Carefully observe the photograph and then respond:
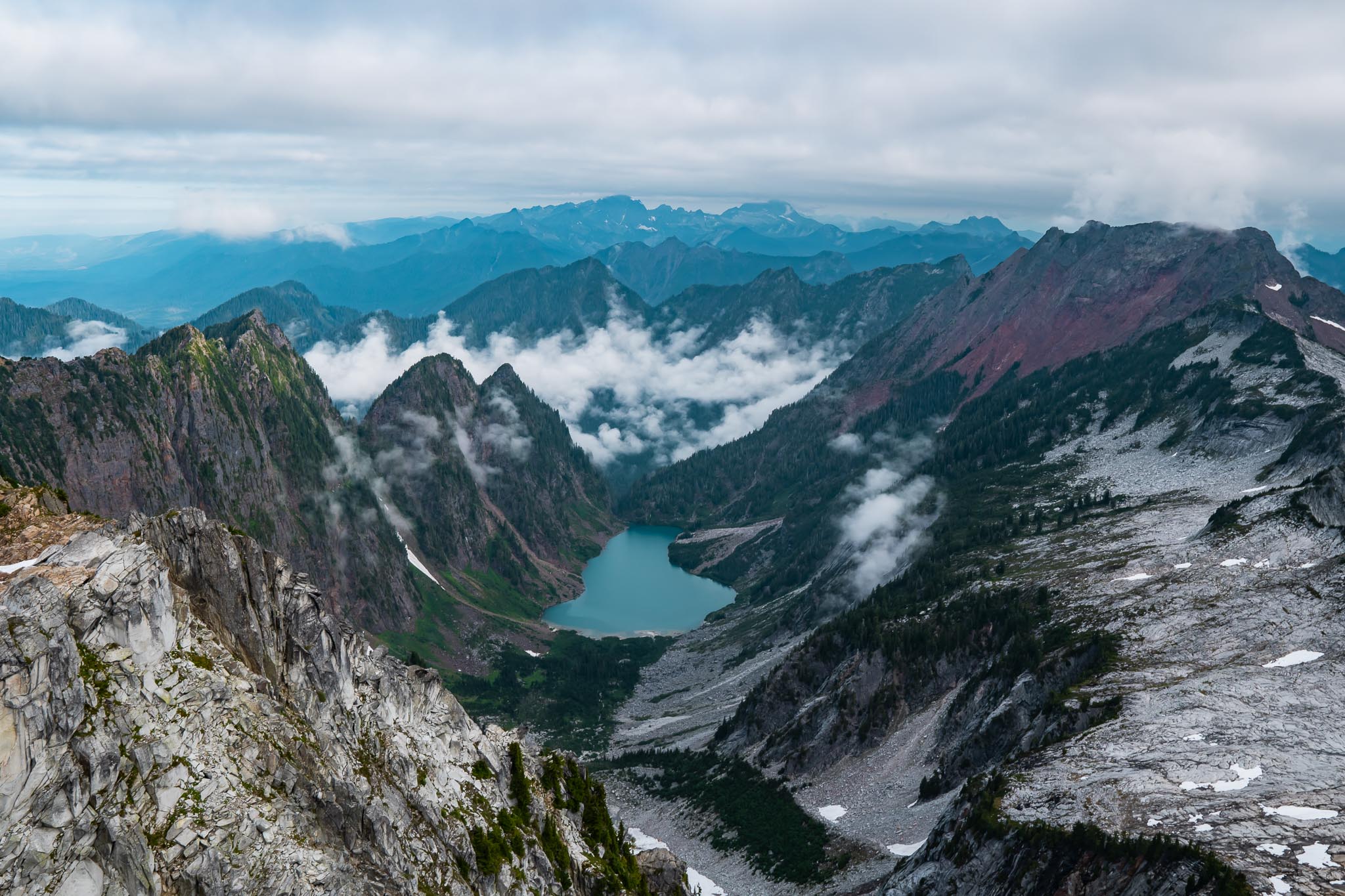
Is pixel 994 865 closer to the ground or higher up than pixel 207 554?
closer to the ground

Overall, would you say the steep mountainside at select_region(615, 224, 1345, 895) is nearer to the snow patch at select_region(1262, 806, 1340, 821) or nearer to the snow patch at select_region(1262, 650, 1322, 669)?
the snow patch at select_region(1262, 806, 1340, 821)

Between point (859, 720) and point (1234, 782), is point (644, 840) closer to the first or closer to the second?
point (859, 720)

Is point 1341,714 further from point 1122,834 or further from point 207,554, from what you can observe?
point 207,554

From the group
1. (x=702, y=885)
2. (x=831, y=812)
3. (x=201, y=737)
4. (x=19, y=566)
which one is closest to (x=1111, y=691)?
(x=831, y=812)

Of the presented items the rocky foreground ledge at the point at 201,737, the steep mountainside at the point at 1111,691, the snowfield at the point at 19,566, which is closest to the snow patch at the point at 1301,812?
the steep mountainside at the point at 1111,691

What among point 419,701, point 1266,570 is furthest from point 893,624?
point 419,701

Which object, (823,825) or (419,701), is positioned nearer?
(419,701)

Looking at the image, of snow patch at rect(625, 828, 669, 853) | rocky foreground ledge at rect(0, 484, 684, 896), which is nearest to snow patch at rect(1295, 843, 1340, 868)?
rocky foreground ledge at rect(0, 484, 684, 896)
